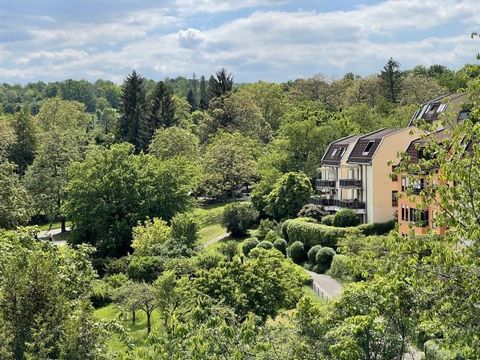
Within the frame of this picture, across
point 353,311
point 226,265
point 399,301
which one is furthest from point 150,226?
point 399,301

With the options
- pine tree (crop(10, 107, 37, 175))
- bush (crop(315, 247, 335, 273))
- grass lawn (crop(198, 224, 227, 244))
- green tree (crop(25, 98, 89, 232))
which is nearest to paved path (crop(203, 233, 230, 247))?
grass lawn (crop(198, 224, 227, 244))

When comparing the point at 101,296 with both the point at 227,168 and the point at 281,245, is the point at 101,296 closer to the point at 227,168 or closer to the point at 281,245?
the point at 281,245

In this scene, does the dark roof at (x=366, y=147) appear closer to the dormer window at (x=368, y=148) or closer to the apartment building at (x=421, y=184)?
the dormer window at (x=368, y=148)

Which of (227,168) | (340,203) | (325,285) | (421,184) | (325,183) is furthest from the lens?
(227,168)

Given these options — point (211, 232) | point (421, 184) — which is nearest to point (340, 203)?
point (211, 232)

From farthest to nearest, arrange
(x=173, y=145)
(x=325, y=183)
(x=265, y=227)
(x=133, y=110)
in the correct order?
(x=133, y=110), (x=173, y=145), (x=325, y=183), (x=265, y=227)

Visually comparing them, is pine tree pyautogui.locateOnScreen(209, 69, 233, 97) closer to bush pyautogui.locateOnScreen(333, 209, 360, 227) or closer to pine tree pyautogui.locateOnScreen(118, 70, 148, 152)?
pine tree pyautogui.locateOnScreen(118, 70, 148, 152)
